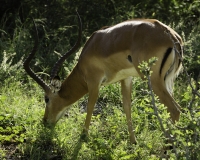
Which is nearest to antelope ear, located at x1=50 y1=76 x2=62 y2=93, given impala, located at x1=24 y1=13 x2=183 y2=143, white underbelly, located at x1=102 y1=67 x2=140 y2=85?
impala, located at x1=24 y1=13 x2=183 y2=143

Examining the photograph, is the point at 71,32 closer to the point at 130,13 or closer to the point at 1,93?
the point at 130,13

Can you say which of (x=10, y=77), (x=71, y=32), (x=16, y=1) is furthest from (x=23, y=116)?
(x=16, y=1)

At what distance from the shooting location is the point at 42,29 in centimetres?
898

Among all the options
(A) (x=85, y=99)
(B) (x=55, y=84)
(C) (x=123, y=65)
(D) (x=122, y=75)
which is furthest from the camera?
(A) (x=85, y=99)

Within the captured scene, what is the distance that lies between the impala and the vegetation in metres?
0.20

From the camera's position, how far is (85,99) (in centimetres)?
682

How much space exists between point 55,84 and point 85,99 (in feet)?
3.39

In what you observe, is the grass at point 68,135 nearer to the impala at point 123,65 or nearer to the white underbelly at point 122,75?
the impala at point 123,65

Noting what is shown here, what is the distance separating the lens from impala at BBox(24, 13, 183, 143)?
492 centimetres

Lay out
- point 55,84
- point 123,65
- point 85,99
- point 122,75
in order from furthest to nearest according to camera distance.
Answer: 1. point 85,99
2. point 55,84
3. point 122,75
4. point 123,65

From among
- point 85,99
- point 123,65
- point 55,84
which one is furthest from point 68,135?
point 85,99

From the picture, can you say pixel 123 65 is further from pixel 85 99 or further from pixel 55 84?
pixel 85 99

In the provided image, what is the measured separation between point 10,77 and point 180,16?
3602 mm

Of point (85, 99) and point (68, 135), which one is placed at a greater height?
point (85, 99)
